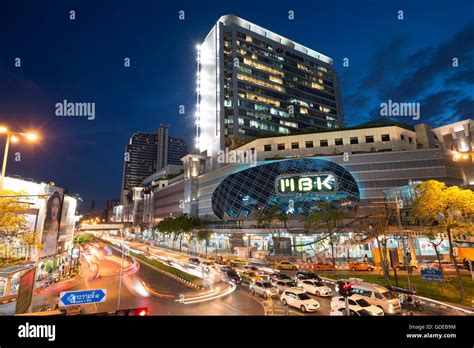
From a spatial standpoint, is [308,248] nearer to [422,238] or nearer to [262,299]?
[422,238]

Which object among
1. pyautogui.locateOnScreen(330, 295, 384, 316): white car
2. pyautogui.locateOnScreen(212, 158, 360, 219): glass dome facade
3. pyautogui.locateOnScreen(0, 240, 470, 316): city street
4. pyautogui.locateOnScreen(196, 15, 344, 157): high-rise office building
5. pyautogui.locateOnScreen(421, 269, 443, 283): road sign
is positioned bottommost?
pyautogui.locateOnScreen(0, 240, 470, 316): city street

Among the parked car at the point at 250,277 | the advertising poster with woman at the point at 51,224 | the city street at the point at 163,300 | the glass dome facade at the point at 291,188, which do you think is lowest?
the city street at the point at 163,300

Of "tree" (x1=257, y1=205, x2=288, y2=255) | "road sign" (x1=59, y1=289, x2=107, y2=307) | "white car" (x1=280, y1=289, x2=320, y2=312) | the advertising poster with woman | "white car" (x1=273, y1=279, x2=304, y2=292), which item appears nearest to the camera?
"road sign" (x1=59, y1=289, x2=107, y2=307)

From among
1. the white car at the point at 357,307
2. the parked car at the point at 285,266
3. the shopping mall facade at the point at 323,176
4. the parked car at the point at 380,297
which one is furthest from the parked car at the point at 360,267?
the white car at the point at 357,307

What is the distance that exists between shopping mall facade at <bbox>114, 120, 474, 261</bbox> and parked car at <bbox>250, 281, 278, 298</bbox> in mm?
24213

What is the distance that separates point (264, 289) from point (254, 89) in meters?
89.5

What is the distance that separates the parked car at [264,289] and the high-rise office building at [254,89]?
2876 inches

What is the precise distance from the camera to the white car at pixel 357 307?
614 inches

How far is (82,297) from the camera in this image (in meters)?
12.5

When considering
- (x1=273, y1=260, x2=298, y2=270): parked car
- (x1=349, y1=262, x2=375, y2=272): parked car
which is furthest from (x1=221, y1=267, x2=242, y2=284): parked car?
(x1=349, y1=262, x2=375, y2=272): parked car

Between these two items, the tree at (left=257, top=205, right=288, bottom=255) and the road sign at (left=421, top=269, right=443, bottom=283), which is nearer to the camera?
the road sign at (left=421, top=269, right=443, bottom=283)

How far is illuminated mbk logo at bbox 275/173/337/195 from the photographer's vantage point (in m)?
61.4

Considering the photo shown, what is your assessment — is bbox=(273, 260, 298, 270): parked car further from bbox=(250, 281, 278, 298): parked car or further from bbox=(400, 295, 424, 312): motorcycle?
bbox=(400, 295, 424, 312): motorcycle

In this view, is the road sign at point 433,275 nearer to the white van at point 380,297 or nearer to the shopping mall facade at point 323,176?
the white van at point 380,297
